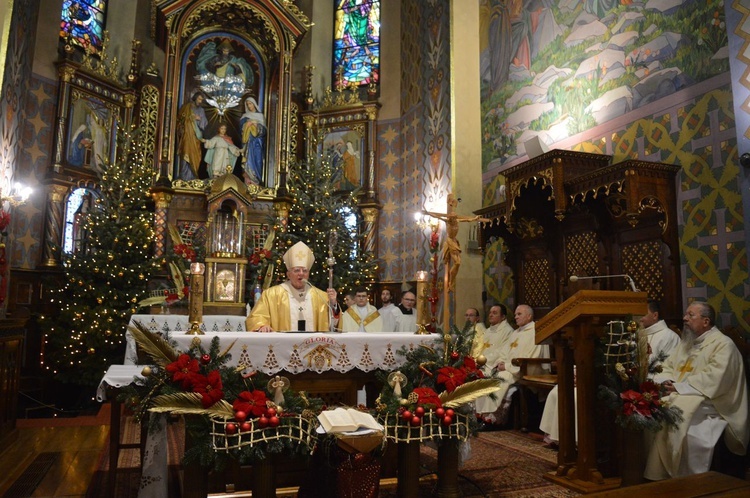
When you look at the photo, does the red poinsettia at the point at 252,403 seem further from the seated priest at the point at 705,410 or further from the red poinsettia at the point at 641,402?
the seated priest at the point at 705,410

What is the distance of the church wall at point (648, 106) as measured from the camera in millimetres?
5582

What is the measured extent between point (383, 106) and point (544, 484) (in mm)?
10081

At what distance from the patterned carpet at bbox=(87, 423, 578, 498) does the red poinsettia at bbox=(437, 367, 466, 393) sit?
0.83 metres

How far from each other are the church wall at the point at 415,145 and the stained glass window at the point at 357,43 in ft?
2.88

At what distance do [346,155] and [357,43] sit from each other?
306cm

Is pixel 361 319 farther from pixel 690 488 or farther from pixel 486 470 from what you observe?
pixel 690 488

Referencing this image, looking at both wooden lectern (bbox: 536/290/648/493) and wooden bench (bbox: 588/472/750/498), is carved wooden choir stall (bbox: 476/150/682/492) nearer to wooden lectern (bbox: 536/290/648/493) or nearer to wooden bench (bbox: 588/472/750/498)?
wooden lectern (bbox: 536/290/648/493)

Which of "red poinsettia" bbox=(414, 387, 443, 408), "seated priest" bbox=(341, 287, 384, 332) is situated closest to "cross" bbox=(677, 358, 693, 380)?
"red poinsettia" bbox=(414, 387, 443, 408)

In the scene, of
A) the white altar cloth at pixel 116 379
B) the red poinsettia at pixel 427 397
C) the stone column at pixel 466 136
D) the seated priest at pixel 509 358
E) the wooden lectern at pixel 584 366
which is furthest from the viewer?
the stone column at pixel 466 136

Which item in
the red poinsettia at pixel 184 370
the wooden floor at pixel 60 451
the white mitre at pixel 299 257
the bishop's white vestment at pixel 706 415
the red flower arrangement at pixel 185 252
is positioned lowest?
the wooden floor at pixel 60 451

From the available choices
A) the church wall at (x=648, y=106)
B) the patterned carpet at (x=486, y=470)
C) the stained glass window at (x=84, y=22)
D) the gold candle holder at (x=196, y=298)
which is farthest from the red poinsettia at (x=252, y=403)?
the stained glass window at (x=84, y=22)

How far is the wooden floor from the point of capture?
457 cm

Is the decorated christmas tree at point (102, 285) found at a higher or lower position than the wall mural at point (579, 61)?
lower

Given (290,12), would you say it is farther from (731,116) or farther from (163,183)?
(731,116)
